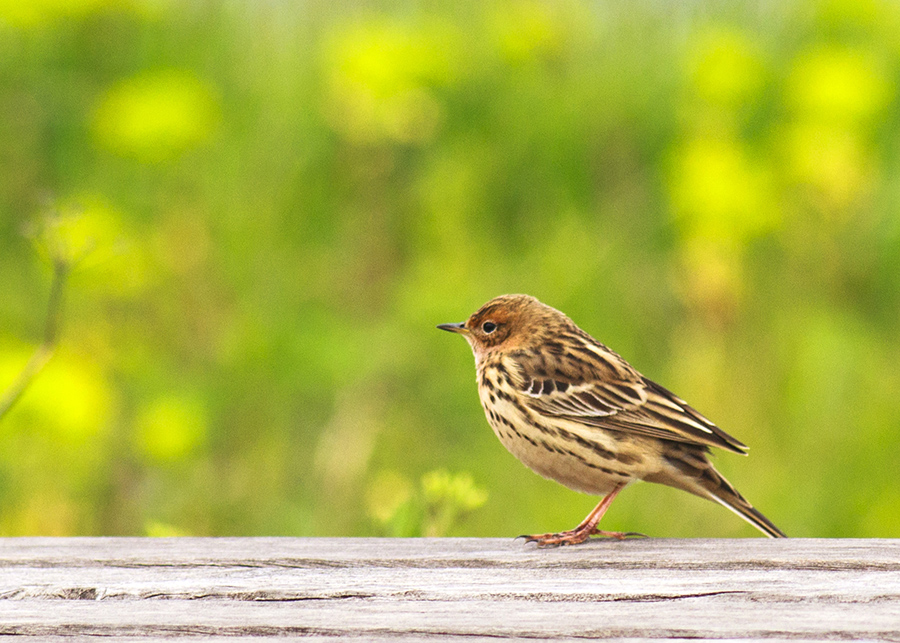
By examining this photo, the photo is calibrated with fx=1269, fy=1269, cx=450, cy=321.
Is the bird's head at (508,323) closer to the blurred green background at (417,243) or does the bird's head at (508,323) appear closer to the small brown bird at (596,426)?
the small brown bird at (596,426)

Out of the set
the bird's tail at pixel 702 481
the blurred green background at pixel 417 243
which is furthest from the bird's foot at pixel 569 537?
the blurred green background at pixel 417 243

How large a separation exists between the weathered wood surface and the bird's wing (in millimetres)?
669

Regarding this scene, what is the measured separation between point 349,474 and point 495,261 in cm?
224

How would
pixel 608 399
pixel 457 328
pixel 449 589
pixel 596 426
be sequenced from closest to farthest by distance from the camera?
pixel 449 589 → pixel 596 426 → pixel 608 399 → pixel 457 328

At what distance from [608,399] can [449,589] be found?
1.46m

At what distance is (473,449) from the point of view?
657 centimetres

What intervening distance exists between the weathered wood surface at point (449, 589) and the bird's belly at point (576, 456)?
1.71 ft

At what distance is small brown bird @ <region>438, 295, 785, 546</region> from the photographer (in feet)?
12.3

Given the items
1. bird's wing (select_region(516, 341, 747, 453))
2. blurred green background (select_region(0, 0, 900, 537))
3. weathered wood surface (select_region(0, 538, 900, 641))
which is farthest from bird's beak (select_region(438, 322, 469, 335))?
blurred green background (select_region(0, 0, 900, 537))

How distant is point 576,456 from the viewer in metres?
3.74

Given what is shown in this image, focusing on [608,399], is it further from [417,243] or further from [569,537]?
[417,243]

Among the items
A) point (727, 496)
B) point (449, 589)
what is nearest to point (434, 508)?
point (727, 496)

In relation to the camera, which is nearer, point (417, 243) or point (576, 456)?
point (576, 456)

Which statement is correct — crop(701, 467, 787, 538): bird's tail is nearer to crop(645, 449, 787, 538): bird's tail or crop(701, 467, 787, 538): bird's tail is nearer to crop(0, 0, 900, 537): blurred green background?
crop(645, 449, 787, 538): bird's tail
